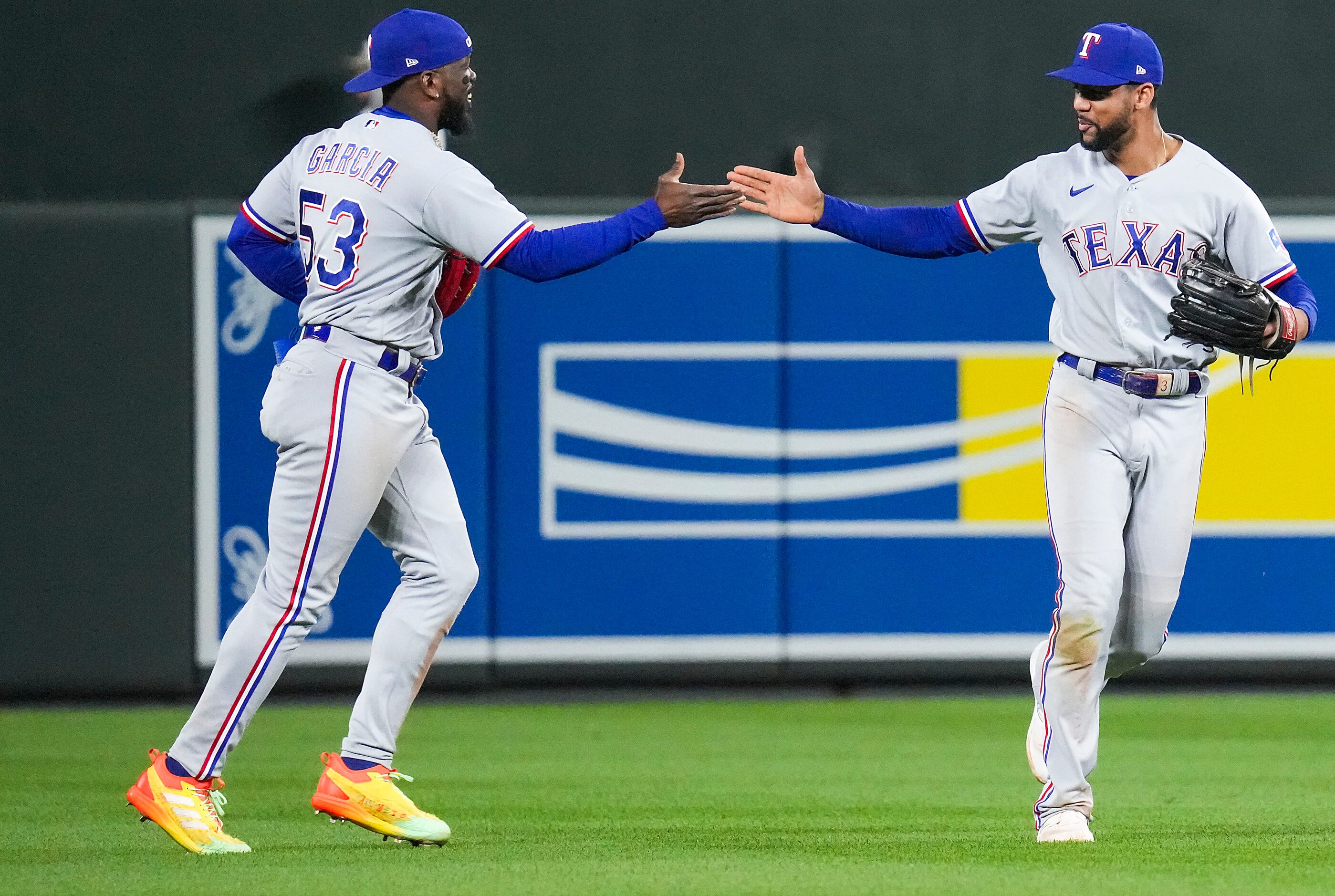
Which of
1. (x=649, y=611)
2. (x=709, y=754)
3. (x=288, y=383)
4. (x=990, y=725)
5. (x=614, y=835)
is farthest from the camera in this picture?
(x=649, y=611)

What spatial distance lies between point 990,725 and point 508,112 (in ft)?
10.2

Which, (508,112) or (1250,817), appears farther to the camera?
(508,112)

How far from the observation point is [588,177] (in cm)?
827

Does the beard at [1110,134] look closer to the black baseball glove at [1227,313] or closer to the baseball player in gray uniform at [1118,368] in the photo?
the baseball player in gray uniform at [1118,368]

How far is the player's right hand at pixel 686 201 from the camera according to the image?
4418 mm

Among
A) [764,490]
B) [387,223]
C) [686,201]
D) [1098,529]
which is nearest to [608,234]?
[686,201]

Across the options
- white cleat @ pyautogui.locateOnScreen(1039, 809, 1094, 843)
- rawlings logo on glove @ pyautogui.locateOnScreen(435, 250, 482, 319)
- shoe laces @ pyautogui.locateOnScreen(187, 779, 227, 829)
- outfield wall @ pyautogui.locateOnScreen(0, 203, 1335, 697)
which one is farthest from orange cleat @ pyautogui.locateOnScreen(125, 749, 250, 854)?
outfield wall @ pyautogui.locateOnScreen(0, 203, 1335, 697)

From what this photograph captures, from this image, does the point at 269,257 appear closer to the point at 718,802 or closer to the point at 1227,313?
the point at 718,802

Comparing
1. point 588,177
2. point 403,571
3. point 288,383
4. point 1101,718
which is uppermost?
point 588,177

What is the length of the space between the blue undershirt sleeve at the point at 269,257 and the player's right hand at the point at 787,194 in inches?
41.3

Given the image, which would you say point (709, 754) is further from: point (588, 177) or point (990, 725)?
point (588, 177)

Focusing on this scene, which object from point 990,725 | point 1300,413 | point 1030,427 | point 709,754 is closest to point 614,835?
point 709,754

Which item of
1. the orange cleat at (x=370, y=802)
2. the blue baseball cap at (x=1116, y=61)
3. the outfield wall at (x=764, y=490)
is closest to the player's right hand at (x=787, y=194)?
the blue baseball cap at (x=1116, y=61)

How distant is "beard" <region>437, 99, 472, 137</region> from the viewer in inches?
→ 182
